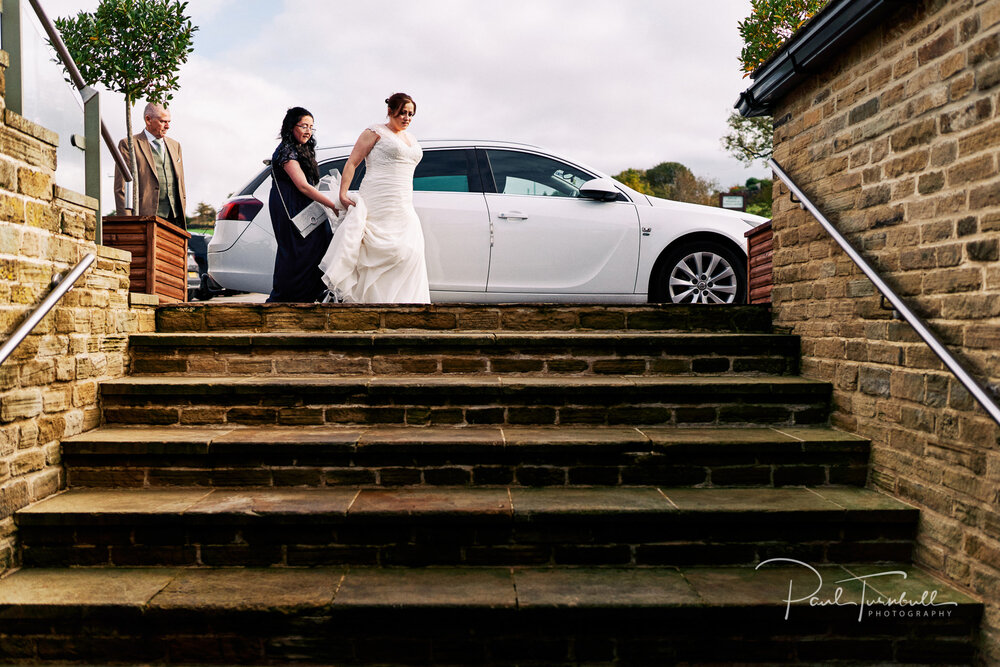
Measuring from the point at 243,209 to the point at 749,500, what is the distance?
460 centimetres

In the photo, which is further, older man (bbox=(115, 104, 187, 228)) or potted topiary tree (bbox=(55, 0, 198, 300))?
potted topiary tree (bbox=(55, 0, 198, 300))

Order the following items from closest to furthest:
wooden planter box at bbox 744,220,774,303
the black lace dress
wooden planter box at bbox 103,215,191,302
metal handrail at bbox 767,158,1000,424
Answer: metal handrail at bbox 767,158,1000,424 → wooden planter box at bbox 103,215,191,302 → wooden planter box at bbox 744,220,774,303 → the black lace dress

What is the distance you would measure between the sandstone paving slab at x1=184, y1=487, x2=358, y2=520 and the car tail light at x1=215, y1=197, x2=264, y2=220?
118 inches

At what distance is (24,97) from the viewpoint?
3006 mm

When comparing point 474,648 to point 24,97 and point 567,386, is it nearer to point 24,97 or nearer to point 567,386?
point 567,386

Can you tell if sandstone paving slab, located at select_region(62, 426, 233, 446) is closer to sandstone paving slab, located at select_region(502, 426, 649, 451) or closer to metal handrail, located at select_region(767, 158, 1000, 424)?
sandstone paving slab, located at select_region(502, 426, 649, 451)

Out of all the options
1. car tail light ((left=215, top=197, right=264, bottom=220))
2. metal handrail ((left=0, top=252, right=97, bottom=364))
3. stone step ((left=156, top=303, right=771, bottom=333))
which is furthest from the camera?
car tail light ((left=215, top=197, right=264, bottom=220))

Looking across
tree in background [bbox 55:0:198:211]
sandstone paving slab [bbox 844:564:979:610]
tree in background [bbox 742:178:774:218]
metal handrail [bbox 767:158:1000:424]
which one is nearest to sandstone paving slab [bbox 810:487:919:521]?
sandstone paving slab [bbox 844:564:979:610]

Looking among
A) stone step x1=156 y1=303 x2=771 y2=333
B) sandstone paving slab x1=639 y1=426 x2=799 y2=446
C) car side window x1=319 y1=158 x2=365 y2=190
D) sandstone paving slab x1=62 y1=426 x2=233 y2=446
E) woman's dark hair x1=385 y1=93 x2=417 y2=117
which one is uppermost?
woman's dark hair x1=385 y1=93 x2=417 y2=117

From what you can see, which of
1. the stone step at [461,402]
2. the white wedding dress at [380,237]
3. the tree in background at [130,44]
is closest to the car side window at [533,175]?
the white wedding dress at [380,237]

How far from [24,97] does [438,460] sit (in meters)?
2.63

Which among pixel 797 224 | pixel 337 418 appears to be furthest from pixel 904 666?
pixel 337 418

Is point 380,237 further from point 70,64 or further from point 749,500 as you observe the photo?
point 749,500

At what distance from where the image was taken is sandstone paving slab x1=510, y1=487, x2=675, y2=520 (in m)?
2.90
